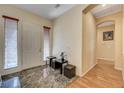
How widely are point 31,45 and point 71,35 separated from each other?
1.86 meters

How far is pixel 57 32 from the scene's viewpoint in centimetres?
448

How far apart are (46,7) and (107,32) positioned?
4.52 metres

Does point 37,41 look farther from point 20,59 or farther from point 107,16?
point 107,16

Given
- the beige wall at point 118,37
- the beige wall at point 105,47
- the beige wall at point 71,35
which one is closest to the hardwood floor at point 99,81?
the beige wall at point 71,35

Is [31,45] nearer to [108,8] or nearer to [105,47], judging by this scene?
[108,8]

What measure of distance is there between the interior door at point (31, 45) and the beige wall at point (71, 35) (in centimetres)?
91

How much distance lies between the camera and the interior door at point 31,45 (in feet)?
12.2

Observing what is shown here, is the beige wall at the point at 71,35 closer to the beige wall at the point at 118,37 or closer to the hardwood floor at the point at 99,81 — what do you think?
the hardwood floor at the point at 99,81

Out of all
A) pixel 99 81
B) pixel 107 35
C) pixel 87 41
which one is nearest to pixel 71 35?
pixel 87 41

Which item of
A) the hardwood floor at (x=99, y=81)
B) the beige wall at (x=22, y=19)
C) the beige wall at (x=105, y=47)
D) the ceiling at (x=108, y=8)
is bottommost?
the hardwood floor at (x=99, y=81)

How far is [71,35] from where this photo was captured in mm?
3506

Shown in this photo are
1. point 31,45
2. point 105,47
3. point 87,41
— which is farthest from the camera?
point 105,47

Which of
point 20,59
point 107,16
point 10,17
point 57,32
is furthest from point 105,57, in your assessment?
point 10,17

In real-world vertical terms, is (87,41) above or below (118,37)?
below
